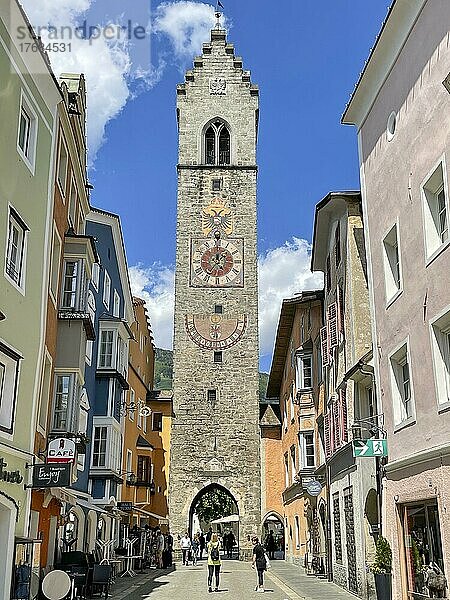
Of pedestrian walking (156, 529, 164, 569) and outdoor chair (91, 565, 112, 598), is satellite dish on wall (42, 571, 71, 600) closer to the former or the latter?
outdoor chair (91, 565, 112, 598)

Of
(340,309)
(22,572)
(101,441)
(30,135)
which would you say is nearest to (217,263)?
(101,441)

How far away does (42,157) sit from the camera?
52.4ft

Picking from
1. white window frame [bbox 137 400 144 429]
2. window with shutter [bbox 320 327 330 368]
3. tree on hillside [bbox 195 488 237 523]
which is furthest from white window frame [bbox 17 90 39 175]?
tree on hillside [bbox 195 488 237 523]

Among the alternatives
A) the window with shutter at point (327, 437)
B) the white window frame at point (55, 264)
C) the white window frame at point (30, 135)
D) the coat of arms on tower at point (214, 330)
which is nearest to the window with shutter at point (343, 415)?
the window with shutter at point (327, 437)

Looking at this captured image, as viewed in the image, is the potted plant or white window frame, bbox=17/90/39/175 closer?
white window frame, bbox=17/90/39/175

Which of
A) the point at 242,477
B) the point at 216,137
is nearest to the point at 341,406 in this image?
the point at 242,477

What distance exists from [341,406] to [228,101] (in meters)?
35.3

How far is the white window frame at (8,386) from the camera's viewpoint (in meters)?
13.3

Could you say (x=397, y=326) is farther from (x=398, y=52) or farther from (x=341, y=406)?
(x=341, y=406)

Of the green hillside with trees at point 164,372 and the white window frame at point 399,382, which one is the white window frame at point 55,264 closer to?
the white window frame at point 399,382

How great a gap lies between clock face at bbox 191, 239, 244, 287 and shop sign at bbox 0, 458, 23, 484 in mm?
35724

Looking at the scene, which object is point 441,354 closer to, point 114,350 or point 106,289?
point 114,350

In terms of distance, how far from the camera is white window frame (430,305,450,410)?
1230cm

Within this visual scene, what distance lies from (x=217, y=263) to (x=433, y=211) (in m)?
36.5
